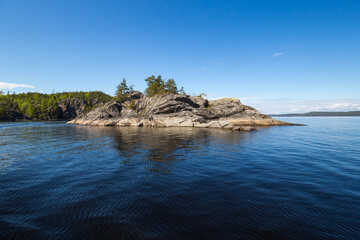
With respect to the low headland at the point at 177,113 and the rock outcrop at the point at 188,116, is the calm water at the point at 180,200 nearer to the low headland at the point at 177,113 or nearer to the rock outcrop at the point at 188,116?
the low headland at the point at 177,113

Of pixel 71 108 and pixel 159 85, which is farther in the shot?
pixel 71 108

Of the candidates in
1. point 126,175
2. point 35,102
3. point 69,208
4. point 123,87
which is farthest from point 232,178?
point 35,102

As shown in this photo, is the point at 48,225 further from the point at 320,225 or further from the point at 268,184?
the point at 268,184

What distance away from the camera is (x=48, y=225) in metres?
5.27

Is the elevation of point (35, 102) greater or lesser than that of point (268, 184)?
greater

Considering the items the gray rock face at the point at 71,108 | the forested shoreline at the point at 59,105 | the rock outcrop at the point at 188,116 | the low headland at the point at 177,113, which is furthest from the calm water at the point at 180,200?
the gray rock face at the point at 71,108

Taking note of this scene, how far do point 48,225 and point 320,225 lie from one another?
31.5 ft

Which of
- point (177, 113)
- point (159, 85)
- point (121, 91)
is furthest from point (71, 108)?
point (177, 113)

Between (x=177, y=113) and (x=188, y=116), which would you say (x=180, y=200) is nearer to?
(x=188, y=116)

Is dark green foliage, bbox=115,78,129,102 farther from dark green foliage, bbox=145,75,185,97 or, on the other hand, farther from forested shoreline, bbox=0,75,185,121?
dark green foliage, bbox=145,75,185,97

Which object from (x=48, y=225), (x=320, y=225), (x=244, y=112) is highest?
(x=244, y=112)

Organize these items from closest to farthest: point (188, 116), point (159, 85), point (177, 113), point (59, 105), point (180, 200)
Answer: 1. point (180, 200)
2. point (188, 116)
3. point (177, 113)
4. point (159, 85)
5. point (59, 105)

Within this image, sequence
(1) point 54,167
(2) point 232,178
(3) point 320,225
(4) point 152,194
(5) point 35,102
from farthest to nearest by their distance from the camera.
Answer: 1. (5) point 35,102
2. (1) point 54,167
3. (2) point 232,178
4. (4) point 152,194
5. (3) point 320,225

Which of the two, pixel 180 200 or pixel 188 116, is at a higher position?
pixel 188 116
